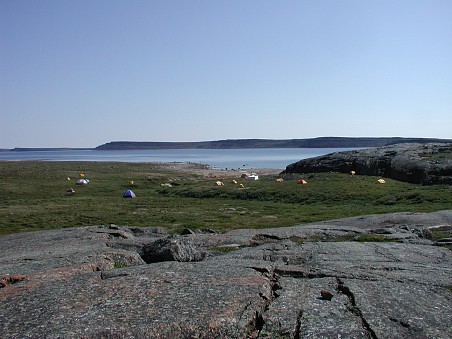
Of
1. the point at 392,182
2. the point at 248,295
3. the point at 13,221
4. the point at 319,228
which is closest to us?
the point at 248,295

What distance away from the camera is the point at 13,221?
34.3m

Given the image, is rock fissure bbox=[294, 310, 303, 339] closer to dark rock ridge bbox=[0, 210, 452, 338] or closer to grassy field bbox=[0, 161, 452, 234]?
dark rock ridge bbox=[0, 210, 452, 338]

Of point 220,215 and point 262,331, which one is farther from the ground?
point 262,331

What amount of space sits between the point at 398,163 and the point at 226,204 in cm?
2353

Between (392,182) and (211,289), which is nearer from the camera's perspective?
(211,289)

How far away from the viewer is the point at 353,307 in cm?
886

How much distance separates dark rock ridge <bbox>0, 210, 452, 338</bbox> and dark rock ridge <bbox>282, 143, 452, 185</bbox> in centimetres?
3430

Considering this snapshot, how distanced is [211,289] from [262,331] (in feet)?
6.49

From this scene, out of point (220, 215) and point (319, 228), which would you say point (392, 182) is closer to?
point (220, 215)

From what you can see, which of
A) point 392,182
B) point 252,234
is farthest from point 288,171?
point 252,234

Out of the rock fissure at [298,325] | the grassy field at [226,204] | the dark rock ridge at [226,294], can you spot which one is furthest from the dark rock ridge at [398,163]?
the rock fissure at [298,325]

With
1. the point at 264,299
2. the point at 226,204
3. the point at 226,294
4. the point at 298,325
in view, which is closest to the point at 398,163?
the point at 226,204

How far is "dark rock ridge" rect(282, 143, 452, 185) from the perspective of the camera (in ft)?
154

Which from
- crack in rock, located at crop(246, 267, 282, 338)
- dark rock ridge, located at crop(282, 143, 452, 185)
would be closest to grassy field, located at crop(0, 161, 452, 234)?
dark rock ridge, located at crop(282, 143, 452, 185)
